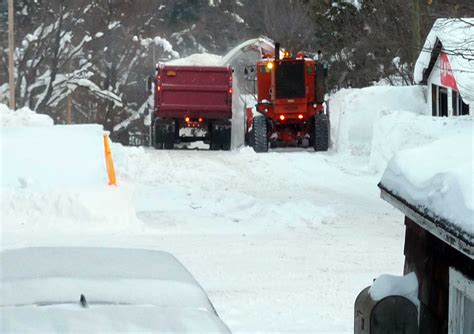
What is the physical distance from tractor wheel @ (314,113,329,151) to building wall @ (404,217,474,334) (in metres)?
21.0

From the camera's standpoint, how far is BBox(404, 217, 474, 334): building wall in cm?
556

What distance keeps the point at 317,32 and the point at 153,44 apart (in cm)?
795

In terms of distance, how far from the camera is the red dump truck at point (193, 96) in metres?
27.7

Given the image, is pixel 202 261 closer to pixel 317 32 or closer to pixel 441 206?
pixel 441 206

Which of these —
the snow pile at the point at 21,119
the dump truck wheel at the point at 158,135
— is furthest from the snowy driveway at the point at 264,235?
the dump truck wheel at the point at 158,135

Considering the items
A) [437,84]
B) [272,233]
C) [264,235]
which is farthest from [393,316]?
[437,84]

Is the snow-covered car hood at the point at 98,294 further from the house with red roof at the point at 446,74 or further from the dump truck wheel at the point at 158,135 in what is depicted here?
the dump truck wheel at the point at 158,135

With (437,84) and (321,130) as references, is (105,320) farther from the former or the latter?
(437,84)

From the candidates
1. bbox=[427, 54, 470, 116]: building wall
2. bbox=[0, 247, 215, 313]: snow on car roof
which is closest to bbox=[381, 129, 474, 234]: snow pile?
bbox=[0, 247, 215, 313]: snow on car roof

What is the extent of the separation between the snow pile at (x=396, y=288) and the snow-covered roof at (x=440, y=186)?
46cm

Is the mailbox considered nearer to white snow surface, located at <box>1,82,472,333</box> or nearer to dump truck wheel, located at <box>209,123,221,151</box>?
white snow surface, located at <box>1,82,472,333</box>

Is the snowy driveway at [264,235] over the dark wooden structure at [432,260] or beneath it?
beneath

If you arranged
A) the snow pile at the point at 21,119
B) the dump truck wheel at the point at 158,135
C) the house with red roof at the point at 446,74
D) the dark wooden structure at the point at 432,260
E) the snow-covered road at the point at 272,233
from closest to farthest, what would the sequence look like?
the dark wooden structure at the point at 432,260
the snow-covered road at the point at 272,233
the house with red roof at the point at 446,74
the snow pile at the point at 21,119
the dump truck wheel at the point at 158,135

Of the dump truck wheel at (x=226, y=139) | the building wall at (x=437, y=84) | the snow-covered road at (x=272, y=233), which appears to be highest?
the building wall at (x=437, y=84)
